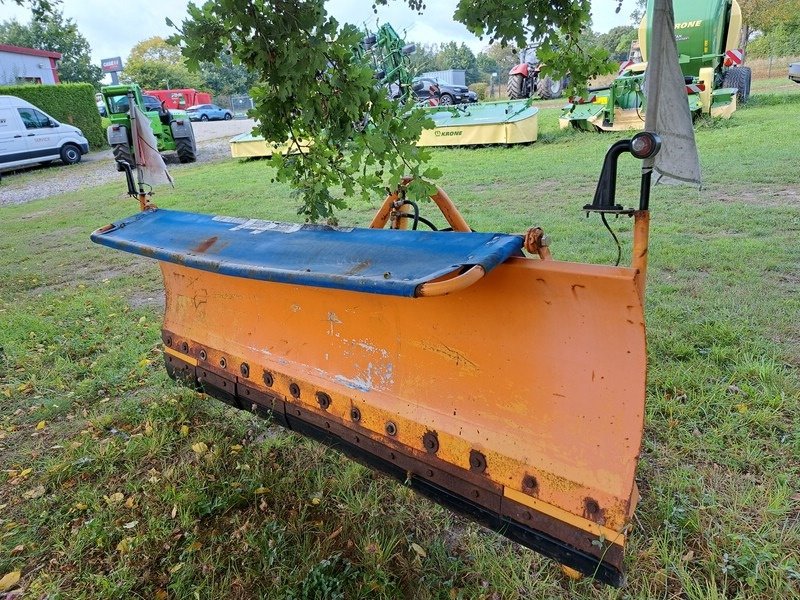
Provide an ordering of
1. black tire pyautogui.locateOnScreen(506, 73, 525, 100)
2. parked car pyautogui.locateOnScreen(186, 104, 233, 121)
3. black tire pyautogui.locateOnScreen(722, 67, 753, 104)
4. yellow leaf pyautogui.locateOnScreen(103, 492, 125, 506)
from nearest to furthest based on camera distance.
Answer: yellow leaf pyautogui.locateOnScreen(103, 492, 125, 506) → black tire pyautogui.locateOnScreen(722, 67, 753, 104) → black tire pyautogui.locateOnScreen(506, 73, 525, 100) → parked car pyautogui.locateOnScreen(186, 104, 233, 121)

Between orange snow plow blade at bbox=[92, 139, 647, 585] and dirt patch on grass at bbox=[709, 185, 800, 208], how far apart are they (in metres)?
4.88

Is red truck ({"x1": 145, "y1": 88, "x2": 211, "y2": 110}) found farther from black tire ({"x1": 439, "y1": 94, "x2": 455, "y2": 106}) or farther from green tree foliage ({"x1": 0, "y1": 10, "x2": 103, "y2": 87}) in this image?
black tire ({"x1": 439, "y1": 94, "x2": 455, "y2": 106})

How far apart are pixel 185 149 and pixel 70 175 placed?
3.11 meters

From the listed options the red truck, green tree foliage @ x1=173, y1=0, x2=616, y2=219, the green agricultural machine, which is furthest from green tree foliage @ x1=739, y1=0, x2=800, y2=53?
the red truck

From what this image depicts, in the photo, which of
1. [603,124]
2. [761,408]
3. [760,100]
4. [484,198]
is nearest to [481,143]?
[603,124]

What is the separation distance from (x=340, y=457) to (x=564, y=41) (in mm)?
2335

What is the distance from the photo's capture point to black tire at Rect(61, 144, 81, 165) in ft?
53.4

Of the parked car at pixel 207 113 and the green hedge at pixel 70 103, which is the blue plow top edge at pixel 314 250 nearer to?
the green hedge at pixel 70 103

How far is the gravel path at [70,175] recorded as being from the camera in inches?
494

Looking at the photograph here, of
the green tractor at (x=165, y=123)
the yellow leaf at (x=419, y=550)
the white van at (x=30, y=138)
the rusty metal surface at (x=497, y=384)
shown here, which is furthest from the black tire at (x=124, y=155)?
the white van at (x=30, y=138)

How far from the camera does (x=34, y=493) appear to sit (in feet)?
8.11

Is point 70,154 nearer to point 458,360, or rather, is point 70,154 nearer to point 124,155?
point 124,155

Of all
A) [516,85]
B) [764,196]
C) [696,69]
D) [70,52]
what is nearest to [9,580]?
[764,196]

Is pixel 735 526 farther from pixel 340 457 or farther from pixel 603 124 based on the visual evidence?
pixel 603 124
